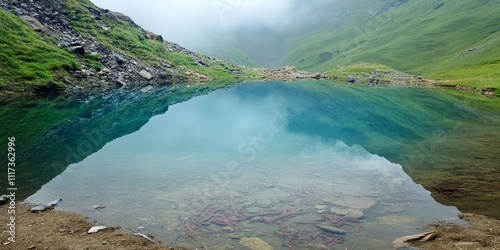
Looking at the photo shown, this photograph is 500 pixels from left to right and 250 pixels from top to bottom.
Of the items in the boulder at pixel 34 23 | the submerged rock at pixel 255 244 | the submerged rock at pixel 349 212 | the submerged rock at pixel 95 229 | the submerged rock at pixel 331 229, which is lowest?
the submerged rock at pixel 255 244

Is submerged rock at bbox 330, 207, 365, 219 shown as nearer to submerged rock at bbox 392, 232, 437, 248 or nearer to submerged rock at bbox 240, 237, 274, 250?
submerged rock at bbox 392, 232, 437, 248

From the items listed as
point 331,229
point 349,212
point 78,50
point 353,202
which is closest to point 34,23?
point 78,50

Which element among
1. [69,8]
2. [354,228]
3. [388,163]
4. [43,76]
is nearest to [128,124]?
[388,163]

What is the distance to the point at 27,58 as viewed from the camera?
79.2m

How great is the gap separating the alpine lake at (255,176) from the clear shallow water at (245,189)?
90mm

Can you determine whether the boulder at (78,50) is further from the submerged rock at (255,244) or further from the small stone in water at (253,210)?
the submerged rock at (255,244)

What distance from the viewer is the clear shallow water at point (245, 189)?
15156 millimetres

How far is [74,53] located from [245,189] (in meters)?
102

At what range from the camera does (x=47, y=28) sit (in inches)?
4321

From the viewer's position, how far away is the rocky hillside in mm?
75188

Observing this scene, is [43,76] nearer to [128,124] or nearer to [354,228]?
[128,124]

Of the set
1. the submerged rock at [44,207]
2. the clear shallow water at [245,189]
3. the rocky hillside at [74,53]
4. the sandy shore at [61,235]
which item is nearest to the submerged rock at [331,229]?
the clear shallow water at [245,189]

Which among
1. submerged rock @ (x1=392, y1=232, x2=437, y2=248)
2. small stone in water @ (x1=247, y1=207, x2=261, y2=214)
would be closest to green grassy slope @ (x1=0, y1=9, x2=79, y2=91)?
small stone in water @ (x1=247, y1=207, x2=261, y2=214)

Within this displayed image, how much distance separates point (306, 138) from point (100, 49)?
103 meters
